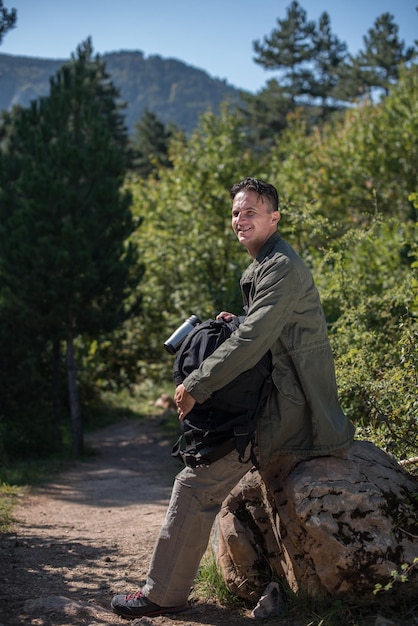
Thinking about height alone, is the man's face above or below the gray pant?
above

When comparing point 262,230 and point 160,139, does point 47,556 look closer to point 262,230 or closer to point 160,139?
point 262,230

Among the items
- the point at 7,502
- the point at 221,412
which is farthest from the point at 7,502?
the point at 221,412

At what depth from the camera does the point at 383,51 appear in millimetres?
37625

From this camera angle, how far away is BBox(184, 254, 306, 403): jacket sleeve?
3.49 m

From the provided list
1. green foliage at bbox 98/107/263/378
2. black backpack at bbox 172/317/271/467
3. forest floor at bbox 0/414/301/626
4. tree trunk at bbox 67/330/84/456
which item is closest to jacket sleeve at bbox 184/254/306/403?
black backpack at bbox 172/317/271/467

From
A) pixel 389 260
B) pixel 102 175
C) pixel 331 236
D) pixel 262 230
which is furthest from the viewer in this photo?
pixel 102 175

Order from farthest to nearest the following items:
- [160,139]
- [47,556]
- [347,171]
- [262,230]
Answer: [160,139] < [347,171] < [47,556] < [262,230]

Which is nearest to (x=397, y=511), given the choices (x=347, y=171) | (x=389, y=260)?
(x=389, y=260)

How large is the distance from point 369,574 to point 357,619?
0.22 m

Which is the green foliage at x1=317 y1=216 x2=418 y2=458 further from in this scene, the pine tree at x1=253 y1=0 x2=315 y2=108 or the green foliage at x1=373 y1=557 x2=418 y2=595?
the pine tree at x1=253 y1=0 x2=315 y2=108

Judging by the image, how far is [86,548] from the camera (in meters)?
5.48

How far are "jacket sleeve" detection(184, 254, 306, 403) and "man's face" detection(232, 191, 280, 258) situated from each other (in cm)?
28

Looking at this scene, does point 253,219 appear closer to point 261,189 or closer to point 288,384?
point 261,189

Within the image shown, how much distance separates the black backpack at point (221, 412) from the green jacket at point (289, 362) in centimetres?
10
